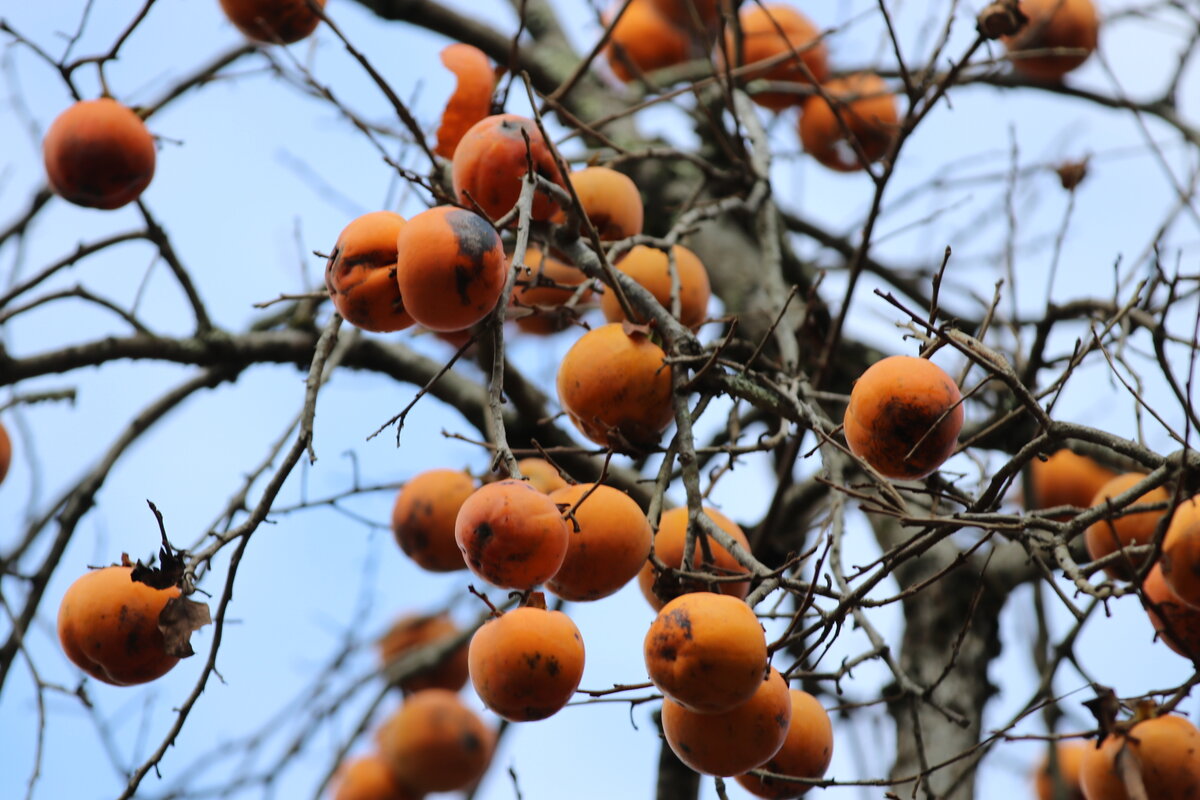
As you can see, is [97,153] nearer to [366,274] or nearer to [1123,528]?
[366,274]

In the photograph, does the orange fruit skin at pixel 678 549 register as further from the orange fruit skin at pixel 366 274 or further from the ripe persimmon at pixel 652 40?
the ripe persimmon at pixel 652 40

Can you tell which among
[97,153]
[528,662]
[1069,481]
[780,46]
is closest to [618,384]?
[528,662]

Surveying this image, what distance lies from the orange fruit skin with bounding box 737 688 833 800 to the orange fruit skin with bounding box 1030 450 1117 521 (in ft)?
6.41

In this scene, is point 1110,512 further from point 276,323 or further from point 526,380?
point 276,323

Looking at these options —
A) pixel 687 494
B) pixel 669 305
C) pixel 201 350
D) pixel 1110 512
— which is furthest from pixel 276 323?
pixel 1110 512

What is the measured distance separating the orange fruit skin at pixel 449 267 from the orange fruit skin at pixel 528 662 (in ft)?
1.56

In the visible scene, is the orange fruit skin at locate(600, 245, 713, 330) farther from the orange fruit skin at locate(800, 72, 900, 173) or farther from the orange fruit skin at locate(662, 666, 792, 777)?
the orange fruit skin at locate(800, 72, 900, 173)

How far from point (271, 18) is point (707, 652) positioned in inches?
92.4

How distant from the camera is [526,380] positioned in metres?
3.27

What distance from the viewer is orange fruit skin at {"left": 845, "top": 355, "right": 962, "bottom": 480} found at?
70.1 inches

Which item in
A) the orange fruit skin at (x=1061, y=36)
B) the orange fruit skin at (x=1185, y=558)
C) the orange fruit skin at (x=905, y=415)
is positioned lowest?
the orange fruit skin at (x=1185, y=558)

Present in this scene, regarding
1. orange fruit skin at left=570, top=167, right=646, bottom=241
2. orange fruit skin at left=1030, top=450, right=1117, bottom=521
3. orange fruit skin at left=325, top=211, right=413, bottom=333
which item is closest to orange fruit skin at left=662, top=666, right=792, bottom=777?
orange fruit skin at left=325, top=211, right=413, bottom=333

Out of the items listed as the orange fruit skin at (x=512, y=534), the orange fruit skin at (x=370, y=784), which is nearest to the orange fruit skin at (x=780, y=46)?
the orange fruit skin at (x=512, y=534)

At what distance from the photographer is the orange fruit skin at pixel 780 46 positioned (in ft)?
13.7
